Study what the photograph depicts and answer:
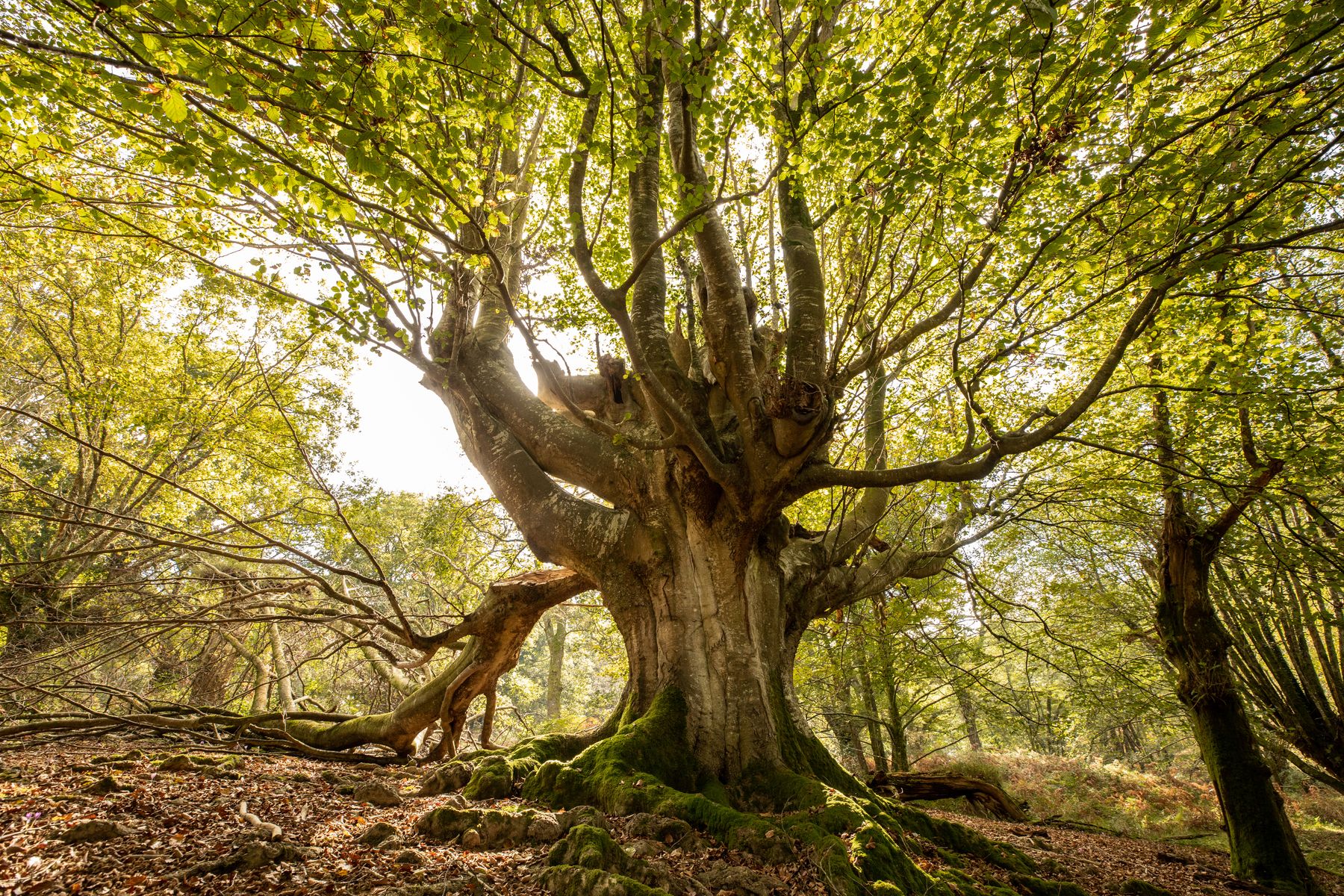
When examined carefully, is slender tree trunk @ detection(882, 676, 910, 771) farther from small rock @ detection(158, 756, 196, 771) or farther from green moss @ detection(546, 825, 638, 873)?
small rock @ detection(158, 756, 196, 771)

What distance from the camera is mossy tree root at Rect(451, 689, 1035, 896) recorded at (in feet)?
9.18

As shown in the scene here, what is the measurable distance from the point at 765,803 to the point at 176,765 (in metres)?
4.33

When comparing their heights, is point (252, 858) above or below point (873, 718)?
above

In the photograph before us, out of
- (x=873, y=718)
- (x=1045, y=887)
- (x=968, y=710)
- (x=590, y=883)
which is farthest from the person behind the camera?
(x=968, y=710)

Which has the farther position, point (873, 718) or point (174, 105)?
point (873, 718)

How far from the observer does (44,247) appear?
7266mm

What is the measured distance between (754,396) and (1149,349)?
5252 millimetres

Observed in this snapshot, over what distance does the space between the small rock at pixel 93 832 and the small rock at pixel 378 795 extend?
140 cm

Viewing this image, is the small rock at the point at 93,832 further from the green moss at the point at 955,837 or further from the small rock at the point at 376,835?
the green moss at the point at 955,837

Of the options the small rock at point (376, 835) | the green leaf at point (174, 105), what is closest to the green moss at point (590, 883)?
the small rock at point (376, 835)

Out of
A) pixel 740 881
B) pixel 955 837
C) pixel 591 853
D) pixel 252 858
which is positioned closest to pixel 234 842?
pixel 252 858

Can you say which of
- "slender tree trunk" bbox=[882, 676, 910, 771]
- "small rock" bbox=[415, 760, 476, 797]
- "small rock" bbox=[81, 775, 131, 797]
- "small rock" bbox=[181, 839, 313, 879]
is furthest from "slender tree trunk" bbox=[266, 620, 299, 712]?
"slender tree trunk" bbox=[882, 676, 910, 771]

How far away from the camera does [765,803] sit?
386cm

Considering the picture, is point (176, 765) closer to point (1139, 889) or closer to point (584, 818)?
point (584, 818)
